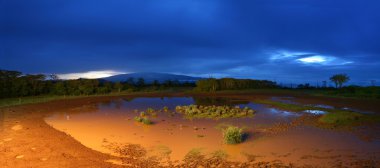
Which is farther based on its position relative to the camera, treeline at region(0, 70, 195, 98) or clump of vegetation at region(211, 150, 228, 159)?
treeline at region(0, 70, 195, 98)

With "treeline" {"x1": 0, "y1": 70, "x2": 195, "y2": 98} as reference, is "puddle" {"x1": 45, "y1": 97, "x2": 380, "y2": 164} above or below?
below

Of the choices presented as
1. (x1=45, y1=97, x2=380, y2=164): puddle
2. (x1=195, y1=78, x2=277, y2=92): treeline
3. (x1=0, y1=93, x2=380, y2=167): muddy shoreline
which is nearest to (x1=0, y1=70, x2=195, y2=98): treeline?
(x1=195, y1=78, x2=277, y2=92): treeline

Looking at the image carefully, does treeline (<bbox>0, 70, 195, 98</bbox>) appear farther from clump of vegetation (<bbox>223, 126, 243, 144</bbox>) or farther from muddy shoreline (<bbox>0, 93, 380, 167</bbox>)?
clump of vegetation (<bbox>223, 126, 243, 144</bbox>)

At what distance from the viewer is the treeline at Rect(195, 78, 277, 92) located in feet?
137

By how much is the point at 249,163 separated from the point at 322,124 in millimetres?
7362

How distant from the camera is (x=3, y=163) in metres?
8.15

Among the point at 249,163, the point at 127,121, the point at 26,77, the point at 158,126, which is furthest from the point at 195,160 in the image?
the point at 26,77

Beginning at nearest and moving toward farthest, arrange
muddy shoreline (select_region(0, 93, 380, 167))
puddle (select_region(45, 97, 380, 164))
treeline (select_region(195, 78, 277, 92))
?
muddy shoreline (select_region(0, 93, 380, 167)), puddle (select_region(45, 97, 380, 164)), treeline (select_region(195, 78, 277, 92))

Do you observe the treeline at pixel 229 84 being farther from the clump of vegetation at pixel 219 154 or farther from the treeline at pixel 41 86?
the clump of vegetation at pixel 219 154

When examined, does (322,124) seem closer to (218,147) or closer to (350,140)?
(350,140)

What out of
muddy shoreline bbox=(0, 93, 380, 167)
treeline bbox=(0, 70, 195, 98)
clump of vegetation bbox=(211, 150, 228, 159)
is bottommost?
clump of vegetation bbox=(211, 150, 228, 159)

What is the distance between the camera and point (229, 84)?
4412 centimetres

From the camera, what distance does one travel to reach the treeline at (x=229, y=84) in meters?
41.8

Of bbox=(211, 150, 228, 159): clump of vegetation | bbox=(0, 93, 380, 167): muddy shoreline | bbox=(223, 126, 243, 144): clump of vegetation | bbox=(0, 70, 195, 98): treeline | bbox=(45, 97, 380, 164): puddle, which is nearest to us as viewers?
bbox=(0, 93, 380, 167): muddy shoreline
